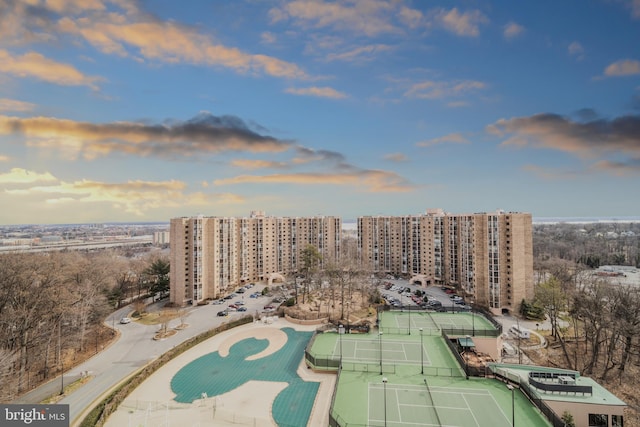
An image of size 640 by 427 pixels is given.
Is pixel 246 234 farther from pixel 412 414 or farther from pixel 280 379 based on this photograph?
pixel 412 414

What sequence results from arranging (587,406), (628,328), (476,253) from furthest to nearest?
(476,253) → (628,328) → (587,406)

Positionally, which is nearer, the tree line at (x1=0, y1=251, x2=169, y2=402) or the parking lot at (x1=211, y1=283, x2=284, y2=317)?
the tree line at (x1=0, y1=251, x2=169, y2=402)

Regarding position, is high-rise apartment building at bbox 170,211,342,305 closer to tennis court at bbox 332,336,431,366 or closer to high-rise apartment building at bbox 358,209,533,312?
high-rise apartment building at bbox 358,209,533,312

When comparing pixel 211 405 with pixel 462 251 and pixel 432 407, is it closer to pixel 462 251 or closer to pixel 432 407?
pixel 432 407

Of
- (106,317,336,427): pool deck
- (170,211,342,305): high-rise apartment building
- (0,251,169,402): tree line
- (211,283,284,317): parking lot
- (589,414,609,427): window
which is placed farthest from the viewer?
(170,211,342,305): high-rise apartment building

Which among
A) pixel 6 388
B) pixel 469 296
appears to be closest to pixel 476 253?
pixel 469 296

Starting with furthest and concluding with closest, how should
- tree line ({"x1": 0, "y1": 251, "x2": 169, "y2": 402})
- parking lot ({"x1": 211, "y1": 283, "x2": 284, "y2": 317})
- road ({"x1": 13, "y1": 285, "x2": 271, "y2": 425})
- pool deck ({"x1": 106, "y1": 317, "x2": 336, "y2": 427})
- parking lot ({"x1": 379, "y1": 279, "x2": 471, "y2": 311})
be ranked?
parking lot ({"x1": 379, "y1": 279, "x2": 471, "y2": 311})
parking lot ({"x1": 211, "y1": 283, "x2": 284, "y2": 317})
tree line ({"x1": 0, "y1": 251, "x2": 169, "y2": 402})
road ({"x1": 13, "y1": 285, "x2": 271, "y2": 425})
pool deck ({"x1": 106, "y1": 317, "x2": 336, "y2": 427})

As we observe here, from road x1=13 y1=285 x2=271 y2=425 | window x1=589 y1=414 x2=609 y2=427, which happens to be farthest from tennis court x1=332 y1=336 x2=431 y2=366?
road x1=13 y1=285 x2=271 y2=425
